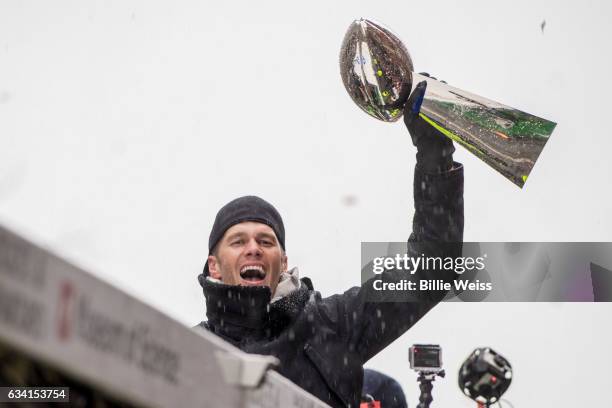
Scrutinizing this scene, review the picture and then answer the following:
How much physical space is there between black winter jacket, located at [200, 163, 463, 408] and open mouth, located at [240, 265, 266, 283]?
0.68 ft

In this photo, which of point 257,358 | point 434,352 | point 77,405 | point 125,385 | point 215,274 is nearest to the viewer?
point 125,385

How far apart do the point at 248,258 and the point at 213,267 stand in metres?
0.29

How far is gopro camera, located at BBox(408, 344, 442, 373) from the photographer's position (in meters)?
5.70

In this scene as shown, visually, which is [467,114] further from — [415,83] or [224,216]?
[224,216]

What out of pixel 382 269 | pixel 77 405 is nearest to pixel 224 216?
pixel 382 269

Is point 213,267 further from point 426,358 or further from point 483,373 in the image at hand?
point 483,373

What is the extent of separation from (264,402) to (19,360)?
2.50 feet

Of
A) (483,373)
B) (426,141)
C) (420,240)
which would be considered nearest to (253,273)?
(420,240)

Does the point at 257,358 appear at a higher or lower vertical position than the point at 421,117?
lower

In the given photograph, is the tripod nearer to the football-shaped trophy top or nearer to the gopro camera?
the gopro camera

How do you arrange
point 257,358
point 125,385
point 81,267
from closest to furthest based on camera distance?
1. point 81,267
2. point 125,385
3. point 257,358

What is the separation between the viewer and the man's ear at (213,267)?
4.75 metres

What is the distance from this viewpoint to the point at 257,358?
2.20 metres

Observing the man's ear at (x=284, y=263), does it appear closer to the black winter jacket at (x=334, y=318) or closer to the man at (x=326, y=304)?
the man at (x=326, y=304)
